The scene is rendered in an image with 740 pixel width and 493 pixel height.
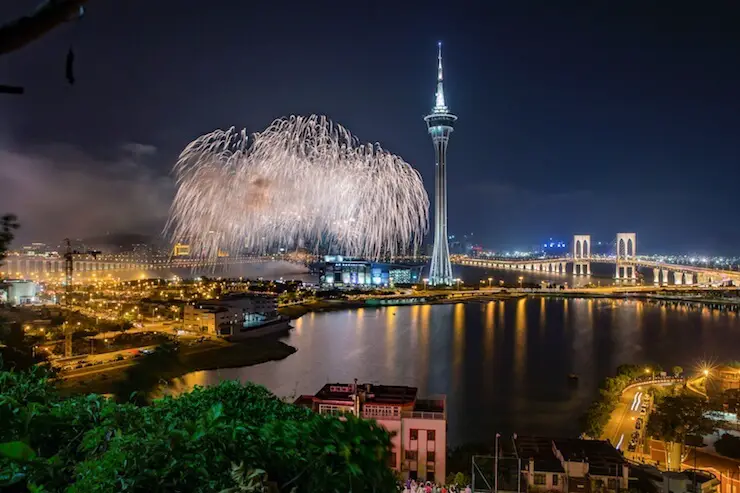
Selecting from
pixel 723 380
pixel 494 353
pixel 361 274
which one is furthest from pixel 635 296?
pixel 723 380

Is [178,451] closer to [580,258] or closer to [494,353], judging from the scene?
[494,353]

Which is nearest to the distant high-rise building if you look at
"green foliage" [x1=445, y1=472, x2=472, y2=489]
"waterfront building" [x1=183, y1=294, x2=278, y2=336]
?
"waterfront building" [x1=183, y1=294, x2=278, y2=336]

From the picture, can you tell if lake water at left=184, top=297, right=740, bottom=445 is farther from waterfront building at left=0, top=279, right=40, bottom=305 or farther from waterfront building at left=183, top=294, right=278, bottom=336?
waterfront building at left=0, top=279, right=40, bottom=305

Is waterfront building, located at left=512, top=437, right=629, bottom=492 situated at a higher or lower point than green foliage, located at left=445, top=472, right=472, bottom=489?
higher

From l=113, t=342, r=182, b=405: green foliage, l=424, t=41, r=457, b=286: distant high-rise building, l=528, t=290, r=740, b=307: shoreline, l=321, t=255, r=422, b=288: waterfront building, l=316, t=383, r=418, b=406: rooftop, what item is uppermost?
l=424, t=41, r=457, b=286: distant high-rise building

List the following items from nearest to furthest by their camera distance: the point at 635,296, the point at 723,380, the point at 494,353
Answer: the point at 723,380 → the point at 494,353 → the point at 635,296
